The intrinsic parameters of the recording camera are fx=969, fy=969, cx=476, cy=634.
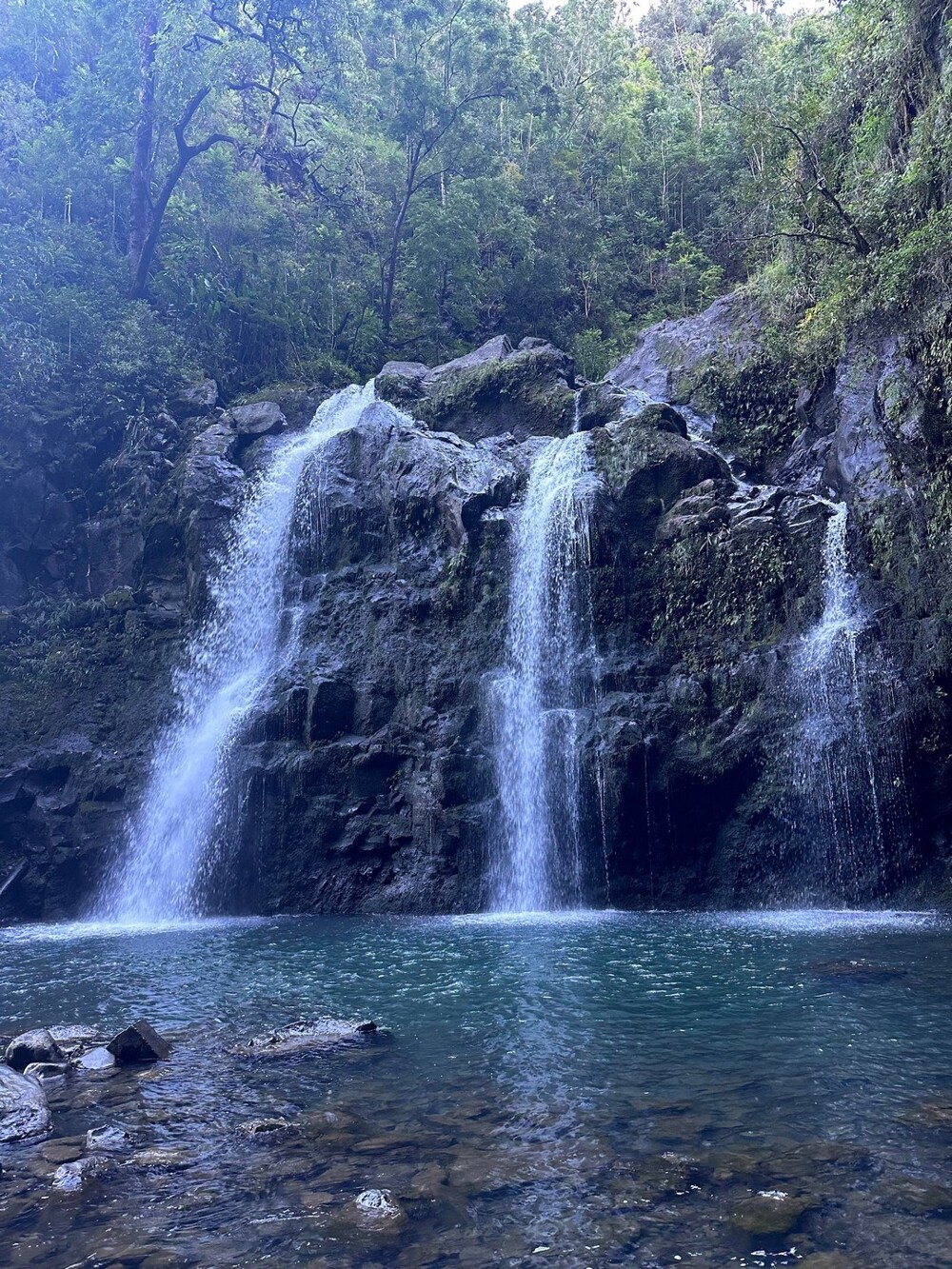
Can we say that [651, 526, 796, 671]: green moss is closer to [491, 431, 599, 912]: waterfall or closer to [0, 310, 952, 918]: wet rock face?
[0, 310, 952, 918]: wet rock face

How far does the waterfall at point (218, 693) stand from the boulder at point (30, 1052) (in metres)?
9.34

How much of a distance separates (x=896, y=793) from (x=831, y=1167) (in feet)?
33.2

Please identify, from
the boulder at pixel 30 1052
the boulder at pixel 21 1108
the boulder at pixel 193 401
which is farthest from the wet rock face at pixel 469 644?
the boulder at pixel 21 1108

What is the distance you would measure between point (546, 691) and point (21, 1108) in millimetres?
11645

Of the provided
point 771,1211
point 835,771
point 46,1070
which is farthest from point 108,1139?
point 835,771

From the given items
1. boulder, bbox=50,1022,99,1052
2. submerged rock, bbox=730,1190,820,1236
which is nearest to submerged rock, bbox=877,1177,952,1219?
submerged rock, bbox=730,1190,820,1236

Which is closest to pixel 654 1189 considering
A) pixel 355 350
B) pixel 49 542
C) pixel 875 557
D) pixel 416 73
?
pixel 875 557

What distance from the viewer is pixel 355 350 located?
3061cm

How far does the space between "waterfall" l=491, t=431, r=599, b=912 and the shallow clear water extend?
4.43 m

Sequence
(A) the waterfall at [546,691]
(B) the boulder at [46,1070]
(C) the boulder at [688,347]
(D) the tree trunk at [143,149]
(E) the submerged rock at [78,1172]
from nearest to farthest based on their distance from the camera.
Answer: (E) the submerged rock at [78,1172], (B) the boulder at [46,1070], (A) the waterfall at [546,691], (C) the boulder at [688,347], (D) the tree trunk at [143,149]

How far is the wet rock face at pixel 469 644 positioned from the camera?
49.2 ft

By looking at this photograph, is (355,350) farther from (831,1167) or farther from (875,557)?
(831,1167)

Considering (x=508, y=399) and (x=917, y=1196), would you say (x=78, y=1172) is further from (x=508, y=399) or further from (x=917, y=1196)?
(x=508, y=399)

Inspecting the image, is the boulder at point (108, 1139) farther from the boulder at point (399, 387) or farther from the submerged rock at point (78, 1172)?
the boulder at point (399, 387)
